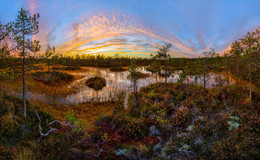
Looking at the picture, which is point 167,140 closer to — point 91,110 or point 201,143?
point 201,143

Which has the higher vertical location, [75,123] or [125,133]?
[75,123]

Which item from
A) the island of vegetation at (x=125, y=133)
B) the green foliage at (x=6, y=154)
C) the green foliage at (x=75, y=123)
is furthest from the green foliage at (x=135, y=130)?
the green foliage at (x=6, y=154)

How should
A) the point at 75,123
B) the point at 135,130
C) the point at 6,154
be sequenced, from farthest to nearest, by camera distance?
the point at 135,130 < the point at 75,123 < the point at 6,154

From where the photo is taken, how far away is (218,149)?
22.0 ft

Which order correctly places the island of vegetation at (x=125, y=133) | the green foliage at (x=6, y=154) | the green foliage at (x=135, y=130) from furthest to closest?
the green foliage at (x=135, y=130)
the island of vegetation at (x=125, y=133)
the green foliage at (x=6, y=154)

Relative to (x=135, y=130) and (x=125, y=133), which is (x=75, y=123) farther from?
(x=135, y=130)

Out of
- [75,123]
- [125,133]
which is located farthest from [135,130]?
[75,123]

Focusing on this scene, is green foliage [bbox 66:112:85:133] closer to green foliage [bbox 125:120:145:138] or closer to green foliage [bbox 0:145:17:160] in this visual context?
green foliage [bbox 0:145:17:160]

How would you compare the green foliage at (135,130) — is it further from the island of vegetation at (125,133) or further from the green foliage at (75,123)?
the green foliage at (75,123)

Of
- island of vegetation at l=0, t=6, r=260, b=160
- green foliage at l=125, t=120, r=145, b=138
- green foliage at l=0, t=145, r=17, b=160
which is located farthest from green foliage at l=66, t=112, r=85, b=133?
green foliage at l=125, t=120, r=145, b=138

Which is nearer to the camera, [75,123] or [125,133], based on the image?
[75,123]

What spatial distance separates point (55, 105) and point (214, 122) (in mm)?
21012

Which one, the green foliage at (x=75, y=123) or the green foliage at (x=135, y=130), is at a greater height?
the green foliage at (x=75, y=123)

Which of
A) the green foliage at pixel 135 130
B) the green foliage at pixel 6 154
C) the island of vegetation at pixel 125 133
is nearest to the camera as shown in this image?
the green foliage at pixel 6 154
